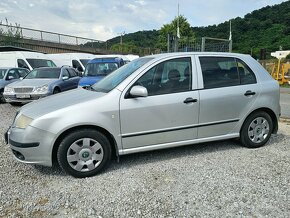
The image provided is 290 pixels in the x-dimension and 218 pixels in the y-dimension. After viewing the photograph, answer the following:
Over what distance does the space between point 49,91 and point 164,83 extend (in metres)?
6.69

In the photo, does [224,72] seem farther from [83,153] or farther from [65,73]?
[65,73]

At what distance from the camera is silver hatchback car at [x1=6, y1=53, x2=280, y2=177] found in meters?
3.63

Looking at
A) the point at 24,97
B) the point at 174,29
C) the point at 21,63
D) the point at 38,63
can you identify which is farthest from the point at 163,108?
the point at 174,29

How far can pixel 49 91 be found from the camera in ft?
31.9

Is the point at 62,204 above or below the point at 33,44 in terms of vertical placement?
below

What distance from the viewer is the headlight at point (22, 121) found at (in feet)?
11.8

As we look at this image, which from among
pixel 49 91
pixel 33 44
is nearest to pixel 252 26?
pixel 33 44

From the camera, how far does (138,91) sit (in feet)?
12.4

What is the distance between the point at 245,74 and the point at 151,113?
1906 mm

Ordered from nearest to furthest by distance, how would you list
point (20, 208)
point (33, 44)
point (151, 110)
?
point (20, 208)
point (151, 110)
point (33, 44)

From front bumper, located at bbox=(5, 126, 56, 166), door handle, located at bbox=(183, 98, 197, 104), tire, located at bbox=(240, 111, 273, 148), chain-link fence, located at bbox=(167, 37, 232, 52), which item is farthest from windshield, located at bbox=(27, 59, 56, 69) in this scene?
tire, located at bbox=(240, 111, 273, 148)

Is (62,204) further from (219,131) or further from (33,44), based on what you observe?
(33,44)

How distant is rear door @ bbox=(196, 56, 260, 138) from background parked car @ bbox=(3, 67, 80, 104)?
6.88 m

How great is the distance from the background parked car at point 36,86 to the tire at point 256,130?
7179mm
